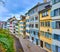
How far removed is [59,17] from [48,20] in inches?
303

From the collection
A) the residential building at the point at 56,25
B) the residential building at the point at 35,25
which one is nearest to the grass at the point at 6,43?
the residential building at the point at 56,25

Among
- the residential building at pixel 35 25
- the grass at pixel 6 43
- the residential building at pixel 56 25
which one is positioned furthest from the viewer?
the residential building at pixel 35 25

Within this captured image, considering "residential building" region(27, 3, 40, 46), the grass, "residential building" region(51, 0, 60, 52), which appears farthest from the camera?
"residential building" region(27, 3, 40, 46)

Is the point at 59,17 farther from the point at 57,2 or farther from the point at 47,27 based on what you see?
the point at 47,27

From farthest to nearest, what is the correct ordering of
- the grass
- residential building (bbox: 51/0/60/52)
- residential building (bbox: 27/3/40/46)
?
residential building (bbox: 27/3/40/46) < residential building (bbox: 51/0/60/52) < the grass

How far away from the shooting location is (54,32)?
30062 mm

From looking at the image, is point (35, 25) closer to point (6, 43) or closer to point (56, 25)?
point (56, 25)

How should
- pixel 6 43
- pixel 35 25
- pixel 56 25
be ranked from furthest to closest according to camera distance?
pixel 35 25
pixel 56 25
pixel 6 43

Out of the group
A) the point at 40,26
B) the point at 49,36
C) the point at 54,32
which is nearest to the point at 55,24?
the point at 54,32

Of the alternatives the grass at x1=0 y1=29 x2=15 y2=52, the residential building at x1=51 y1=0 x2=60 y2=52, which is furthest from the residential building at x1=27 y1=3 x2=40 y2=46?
the grass at x1=0 y1=29 x2=15 y2=52

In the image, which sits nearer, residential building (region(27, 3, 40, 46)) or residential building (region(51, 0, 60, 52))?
residential building (region(51, 0, 60, 52))

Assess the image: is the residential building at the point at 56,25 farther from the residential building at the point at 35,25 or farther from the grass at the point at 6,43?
the grass at the point at 6,43

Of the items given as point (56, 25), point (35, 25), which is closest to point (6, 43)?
point (56, 25)

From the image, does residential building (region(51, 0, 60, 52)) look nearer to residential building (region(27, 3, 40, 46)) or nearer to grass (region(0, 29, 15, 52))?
residential building (region(27, 3, 40, 46))
